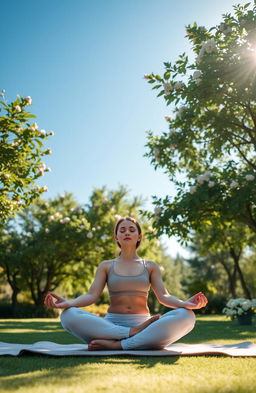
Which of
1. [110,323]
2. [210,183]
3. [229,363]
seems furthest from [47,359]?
[210,183]

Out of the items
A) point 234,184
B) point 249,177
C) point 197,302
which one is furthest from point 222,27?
point 197,302

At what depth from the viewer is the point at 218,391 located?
7.50 ft

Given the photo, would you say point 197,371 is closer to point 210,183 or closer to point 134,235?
point 134,235

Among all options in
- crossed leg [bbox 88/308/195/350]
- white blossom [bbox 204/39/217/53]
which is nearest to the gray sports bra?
crossed leg [bbox 88/308/195/350]

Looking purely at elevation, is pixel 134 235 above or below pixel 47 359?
above

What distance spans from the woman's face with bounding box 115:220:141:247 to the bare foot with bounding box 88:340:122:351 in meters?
1.34

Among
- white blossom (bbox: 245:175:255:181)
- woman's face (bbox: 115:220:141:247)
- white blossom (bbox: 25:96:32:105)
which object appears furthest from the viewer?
white blossom (bbox: 245:175:255:181)

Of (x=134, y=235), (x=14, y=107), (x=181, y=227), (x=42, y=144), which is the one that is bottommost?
(x=134, y=235)

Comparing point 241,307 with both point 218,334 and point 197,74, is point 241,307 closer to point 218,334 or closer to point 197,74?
point 218,334

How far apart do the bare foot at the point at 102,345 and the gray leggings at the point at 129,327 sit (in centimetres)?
6

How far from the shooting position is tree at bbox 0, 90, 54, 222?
25.4ft

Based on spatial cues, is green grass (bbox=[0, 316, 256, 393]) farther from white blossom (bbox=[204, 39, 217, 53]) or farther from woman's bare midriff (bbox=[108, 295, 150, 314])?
white blossom (bbox=[204, 39, 217, 53])

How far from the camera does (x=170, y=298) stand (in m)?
4.62

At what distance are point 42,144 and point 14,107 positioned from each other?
3.20ft
